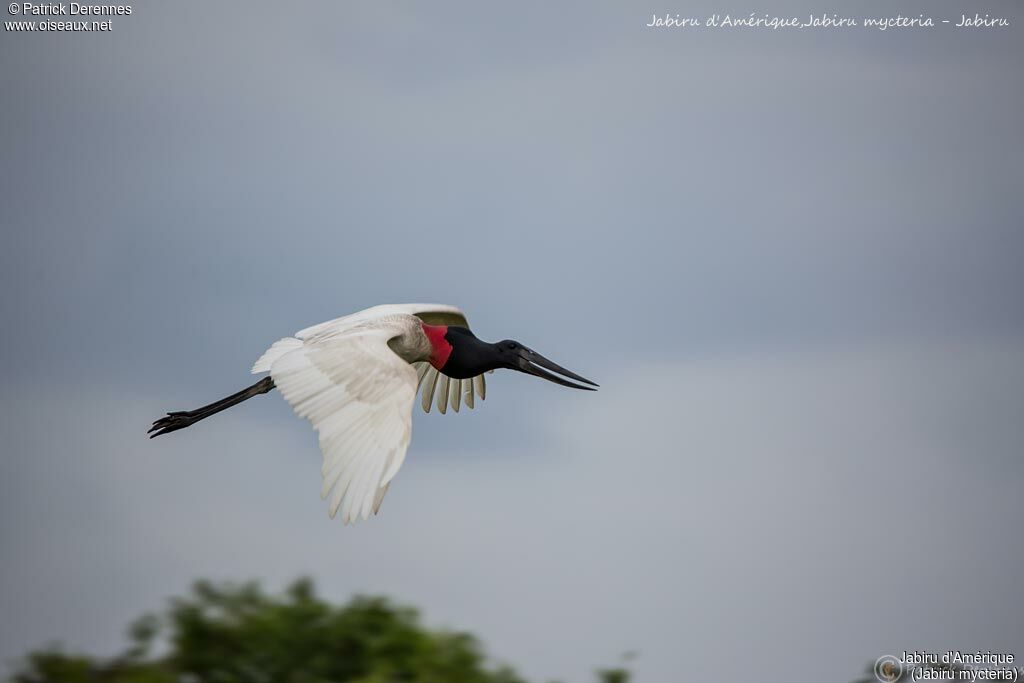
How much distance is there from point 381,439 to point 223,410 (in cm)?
606

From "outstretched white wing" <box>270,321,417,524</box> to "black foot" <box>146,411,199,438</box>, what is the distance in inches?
171

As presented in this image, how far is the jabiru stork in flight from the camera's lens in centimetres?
1129

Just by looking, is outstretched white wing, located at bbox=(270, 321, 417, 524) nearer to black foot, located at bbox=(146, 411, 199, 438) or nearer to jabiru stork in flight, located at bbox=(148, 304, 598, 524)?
jabiru stork in flight, located at bbox=(148, 304, 598, 524)

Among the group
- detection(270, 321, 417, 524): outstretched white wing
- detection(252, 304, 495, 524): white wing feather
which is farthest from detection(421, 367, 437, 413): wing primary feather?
detection(270, 321, 417, 524): outstretched white wing

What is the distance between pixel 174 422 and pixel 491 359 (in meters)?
4.52

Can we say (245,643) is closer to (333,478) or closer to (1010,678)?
(333,478)

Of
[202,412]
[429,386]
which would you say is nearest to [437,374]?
[429,386]

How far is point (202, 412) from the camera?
17266 mm

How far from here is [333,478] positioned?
441 inches

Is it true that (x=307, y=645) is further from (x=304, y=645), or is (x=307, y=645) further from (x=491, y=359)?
(x=491, y=359)

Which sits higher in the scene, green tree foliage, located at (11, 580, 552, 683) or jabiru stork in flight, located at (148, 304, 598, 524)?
jabiru stork in flight, located at (148, 304, 598, 524)

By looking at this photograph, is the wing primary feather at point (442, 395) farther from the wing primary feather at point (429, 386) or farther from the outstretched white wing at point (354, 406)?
the outstretched white wing at point (354, 406)

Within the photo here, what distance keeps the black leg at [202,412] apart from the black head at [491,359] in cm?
233

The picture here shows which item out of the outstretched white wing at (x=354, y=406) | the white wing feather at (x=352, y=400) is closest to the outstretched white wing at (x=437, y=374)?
the white wing feather at (x=352, y=400)
